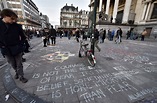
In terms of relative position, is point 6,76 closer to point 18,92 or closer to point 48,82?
point 18,92

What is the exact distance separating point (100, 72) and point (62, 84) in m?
1.76

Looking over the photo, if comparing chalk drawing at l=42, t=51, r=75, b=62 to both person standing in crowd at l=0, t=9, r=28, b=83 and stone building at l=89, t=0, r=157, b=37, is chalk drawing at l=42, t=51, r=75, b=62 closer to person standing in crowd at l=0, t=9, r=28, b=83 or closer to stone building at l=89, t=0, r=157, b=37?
person standing in crowd at l=0, t=9, r=28, b=83

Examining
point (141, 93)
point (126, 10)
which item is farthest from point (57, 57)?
point (126, 10)

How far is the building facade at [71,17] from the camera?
236ft

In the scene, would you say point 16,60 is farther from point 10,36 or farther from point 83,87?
point 83,87

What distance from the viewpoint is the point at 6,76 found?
3.29 meters

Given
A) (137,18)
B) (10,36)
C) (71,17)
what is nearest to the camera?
(10,36)

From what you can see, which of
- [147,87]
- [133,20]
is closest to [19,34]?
[147,87]

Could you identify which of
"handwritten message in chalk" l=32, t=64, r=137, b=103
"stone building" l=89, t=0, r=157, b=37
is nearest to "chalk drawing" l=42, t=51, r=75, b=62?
"handwritten message in chalk" l=32, t=64, r=137, b=103

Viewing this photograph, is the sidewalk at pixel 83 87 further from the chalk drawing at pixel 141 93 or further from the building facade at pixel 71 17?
the building facade at pixel 71 17

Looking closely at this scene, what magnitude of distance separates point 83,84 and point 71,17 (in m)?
77.5

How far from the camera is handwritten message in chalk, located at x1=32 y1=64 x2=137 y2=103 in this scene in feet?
7.98

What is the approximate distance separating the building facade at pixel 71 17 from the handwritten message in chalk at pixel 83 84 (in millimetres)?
72360

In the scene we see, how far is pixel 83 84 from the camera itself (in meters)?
2.84
